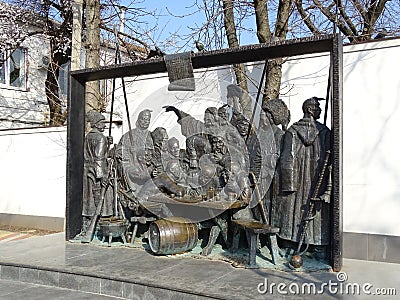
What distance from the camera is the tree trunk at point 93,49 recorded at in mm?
9781

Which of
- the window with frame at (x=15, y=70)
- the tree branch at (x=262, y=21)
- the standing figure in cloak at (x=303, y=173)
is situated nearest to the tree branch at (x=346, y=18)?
the tree branch at (x=262, y=21)

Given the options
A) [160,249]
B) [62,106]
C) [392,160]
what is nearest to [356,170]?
[392,160]

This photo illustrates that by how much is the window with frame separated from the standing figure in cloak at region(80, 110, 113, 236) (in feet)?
29.9

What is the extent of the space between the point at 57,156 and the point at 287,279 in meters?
6.41

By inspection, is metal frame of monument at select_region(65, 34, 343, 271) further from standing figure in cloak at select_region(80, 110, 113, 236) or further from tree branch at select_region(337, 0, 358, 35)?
tree branch at select_region(337, 0, 358, 35)

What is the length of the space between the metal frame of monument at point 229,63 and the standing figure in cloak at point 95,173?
10cm

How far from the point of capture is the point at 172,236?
595 centimetres

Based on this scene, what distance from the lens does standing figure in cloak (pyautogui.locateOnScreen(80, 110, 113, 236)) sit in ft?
23.5

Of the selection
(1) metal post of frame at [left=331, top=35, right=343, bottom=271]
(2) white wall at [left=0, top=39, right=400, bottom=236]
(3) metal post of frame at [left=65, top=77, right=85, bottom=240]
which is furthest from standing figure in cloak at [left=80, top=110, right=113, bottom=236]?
(1) metal post of frame at [left=331, top=35, right=343, bottom=271]

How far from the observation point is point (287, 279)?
495 cm

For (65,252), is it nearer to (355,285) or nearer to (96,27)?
(355,285)

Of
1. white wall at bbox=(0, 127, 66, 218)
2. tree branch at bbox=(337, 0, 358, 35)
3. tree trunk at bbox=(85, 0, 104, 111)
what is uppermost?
tree branch at bbox=(337, 0, 358, 35)

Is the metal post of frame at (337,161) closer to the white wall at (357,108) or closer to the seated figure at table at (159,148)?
the white wall at (357,108)

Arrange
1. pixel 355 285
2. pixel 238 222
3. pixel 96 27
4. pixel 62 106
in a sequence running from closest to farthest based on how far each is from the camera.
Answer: pixel 355 285
pixel 238 222
pixel 96 27
pixel 62 106
